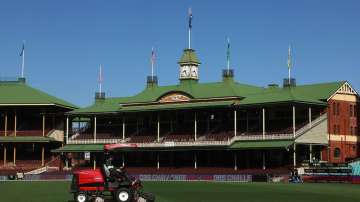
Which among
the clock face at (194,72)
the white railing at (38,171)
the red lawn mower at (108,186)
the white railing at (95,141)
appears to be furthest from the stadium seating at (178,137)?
the red lawn mower at (108,186)

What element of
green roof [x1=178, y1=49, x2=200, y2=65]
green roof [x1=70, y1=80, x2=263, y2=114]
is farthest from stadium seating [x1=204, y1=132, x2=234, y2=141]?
green roof [x1=178, y1=49, x2=200, y2=65]

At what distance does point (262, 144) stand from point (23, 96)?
39.8 meters

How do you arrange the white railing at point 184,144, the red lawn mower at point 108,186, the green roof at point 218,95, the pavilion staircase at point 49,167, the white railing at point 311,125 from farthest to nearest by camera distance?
the pavilion staircase at point 49,167
the white railing at point 184,144
the green roof at point 218,95
the white railing at point 311,125
the red lawn mower at point 108,186

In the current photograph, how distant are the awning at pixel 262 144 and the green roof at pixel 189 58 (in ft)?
69.6

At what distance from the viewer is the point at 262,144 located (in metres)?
71.8

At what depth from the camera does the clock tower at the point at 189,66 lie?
91.9m

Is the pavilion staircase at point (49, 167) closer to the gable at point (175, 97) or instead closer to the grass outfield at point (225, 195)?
the gable at point (175, 97)

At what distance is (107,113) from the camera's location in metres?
89.4

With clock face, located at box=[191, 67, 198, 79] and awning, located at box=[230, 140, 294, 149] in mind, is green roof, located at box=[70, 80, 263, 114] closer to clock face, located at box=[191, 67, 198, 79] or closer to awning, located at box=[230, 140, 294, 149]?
clock face, located at box=[191, 67, 198, 79]

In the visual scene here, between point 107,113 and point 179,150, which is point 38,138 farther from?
point 179,150

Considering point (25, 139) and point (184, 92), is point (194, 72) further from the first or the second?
point (25, 139)

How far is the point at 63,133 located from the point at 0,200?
215 ft

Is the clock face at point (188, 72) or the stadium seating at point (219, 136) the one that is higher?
the clock face at point (188, 72)

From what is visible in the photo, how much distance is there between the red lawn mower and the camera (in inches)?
1121
